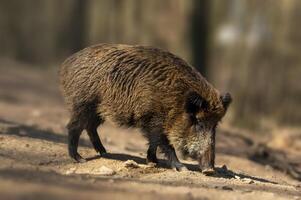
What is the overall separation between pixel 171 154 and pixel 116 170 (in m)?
0.74

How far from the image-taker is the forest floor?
5.84 m

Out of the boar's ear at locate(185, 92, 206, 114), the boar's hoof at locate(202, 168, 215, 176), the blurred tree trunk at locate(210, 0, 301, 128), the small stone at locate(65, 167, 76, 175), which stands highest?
the blurred tree trunk at locate(210, 0, 301, 128)

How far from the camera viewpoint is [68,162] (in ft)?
25.5

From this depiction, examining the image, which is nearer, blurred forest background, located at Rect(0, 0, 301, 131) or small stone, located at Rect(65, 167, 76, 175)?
small stone, located at Rect(65, 167, 76, 175)

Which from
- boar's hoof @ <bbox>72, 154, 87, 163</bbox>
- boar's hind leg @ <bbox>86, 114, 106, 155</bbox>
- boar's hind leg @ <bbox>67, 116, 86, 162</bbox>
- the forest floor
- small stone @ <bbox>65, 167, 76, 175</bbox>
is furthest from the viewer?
boar's hind leg @ <bbox>86, 114, 106, 155</bbox>

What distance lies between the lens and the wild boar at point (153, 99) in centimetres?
773

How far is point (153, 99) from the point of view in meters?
7.70

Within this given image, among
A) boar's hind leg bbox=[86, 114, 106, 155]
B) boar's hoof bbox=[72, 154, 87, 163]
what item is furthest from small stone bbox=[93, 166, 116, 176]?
boar's hind leg bbox=[86, 114, 106, 155]

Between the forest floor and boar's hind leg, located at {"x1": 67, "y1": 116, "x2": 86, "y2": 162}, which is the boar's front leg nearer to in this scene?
the forest floor

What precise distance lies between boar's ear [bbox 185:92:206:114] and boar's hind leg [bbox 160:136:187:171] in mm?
441

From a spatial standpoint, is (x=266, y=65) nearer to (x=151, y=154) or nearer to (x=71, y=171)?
(x=151, y=154)

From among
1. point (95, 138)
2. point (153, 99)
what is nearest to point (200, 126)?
point (153, 99)

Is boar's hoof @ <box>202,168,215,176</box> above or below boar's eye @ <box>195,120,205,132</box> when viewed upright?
below

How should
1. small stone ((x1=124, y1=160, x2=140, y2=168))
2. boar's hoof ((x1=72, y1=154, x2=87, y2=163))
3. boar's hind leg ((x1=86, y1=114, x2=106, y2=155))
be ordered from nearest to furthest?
small stone ((x1=124, y1=160, x2=140, y2=168)) < boar's hoof ((x1=72, y1=154, x2=87, y2=163)) < boar's hind leg ((x1=86, y1=114, x2=106, y2=155))
